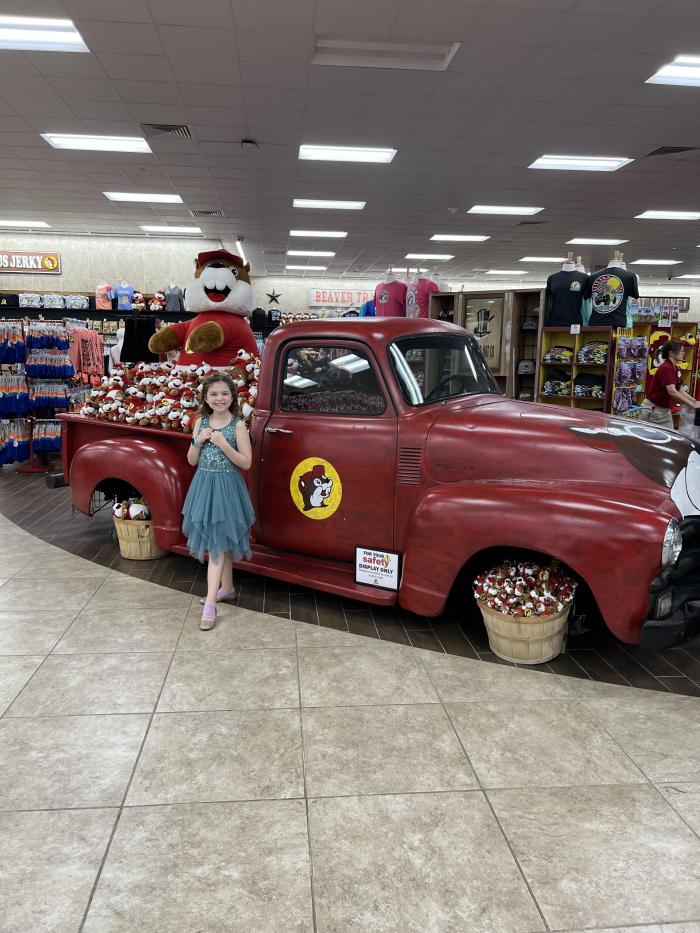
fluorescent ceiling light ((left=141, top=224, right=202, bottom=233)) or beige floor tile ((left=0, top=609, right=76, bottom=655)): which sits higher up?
fluorescent ceiling light ((left=141, top=224, right=202, bottom=233))

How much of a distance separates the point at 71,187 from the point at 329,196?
4540mm

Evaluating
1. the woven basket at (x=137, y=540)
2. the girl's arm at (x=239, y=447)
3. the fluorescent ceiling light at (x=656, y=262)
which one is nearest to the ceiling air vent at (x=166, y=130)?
the woven basket at (x=137, y=540)

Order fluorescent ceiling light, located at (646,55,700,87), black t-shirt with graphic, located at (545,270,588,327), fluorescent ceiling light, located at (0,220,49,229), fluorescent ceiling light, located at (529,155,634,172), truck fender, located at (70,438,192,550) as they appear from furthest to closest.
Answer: fluorescent ceiling light, located at (0,220,49,229)
fluorescent ceiling light, located at (529,155,634,172)
black t-shirt with graphic, located at (545,270,588,327)
fluorescent ceiling light, located at (646,55,700,87)
truck fender, located at (70,438,192,550)

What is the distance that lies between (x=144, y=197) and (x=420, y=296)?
23.3 ft

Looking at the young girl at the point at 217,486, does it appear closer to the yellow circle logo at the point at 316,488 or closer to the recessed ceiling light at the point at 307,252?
the yellow circle logo at the point at 316,488

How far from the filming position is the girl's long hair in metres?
3.37

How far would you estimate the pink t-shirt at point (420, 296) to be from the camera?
7102 millimetres

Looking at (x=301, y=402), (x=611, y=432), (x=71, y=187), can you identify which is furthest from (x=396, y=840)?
(x=71, y=187)

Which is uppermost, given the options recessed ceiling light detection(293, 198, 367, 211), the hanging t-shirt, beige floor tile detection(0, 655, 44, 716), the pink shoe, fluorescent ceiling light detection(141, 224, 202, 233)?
recessed ceiling light detection(293, 198, 367, 211)

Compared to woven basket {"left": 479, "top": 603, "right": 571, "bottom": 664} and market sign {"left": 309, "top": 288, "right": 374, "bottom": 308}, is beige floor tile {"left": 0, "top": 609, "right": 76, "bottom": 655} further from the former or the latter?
market sign {"left": 309, "top": 288, "right": 374, "bottom": 308}

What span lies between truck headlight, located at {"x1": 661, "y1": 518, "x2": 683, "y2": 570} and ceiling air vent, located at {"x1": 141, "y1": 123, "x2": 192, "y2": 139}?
25.8 feet

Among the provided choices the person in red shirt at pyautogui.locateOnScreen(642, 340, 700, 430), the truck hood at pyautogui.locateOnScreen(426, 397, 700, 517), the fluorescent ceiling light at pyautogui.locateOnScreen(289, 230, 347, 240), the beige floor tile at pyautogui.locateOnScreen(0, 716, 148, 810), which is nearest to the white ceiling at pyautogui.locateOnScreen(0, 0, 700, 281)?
the fluorescent ceiling light at pyautogui.locateOnScreen(289, 230, 347, 240)

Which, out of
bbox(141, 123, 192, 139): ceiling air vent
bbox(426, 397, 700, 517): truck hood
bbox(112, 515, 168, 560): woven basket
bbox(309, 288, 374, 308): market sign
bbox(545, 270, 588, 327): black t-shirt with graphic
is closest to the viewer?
bbox(426, 397, 700, 517): truck hood

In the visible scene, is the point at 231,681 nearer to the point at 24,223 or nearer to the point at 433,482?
the point at 433,482
